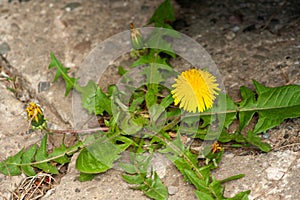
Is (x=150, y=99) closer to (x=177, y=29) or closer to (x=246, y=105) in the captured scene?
(x=246, y=105)

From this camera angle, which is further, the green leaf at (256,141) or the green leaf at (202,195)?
the green leaf at (256,141)

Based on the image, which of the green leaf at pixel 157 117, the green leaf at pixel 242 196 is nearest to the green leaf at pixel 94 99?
the green leaf at pixel 157 117

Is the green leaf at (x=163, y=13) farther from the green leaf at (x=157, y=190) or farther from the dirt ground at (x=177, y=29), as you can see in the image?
the green leaf at (x=157, y=190)

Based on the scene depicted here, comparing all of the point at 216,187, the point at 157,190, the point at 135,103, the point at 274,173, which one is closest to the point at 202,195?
the point at 216,187

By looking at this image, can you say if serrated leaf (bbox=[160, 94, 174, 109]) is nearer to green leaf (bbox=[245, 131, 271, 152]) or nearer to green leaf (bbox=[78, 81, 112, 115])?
green leaf (bbox=[78, 81, 112, 115])

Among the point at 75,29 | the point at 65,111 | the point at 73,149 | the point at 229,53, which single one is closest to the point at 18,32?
the point at 75,29
